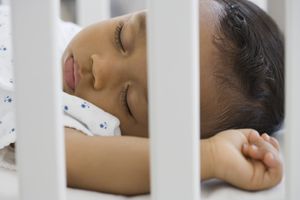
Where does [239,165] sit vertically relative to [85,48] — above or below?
below

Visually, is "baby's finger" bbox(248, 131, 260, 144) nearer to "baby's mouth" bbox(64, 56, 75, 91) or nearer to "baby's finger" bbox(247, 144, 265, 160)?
"baby's finger" bbox(247, 144, 265, 160)

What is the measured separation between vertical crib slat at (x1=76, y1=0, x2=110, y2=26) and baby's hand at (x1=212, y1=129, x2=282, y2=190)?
25.6 inches

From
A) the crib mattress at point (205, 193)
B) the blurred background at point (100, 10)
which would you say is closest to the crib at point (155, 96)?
the crib mattress at point (205, 193)

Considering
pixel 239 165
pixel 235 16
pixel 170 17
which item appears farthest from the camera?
pixel 235 16

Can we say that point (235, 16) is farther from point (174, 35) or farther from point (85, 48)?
point (174, 35)

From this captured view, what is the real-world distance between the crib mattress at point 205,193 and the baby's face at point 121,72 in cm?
17

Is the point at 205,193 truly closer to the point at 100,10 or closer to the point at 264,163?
the point at 264,163

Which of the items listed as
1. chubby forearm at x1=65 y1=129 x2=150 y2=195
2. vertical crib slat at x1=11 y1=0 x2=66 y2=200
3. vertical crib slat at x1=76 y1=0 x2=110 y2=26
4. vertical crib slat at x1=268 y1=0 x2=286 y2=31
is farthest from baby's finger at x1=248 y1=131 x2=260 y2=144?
vertical crib slat at x1=76 y1=0 x2=110 y2=26

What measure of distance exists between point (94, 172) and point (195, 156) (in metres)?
0.20

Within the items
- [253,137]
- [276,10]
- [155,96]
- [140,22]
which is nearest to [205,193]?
[253,137]

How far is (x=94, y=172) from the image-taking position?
63 centimetres

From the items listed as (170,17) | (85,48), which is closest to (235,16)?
(85,48)

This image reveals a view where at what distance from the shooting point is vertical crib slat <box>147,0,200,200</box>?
0.45m

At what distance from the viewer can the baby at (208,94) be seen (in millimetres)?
627
